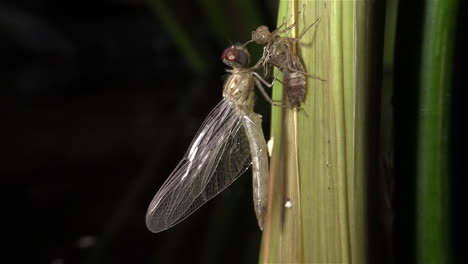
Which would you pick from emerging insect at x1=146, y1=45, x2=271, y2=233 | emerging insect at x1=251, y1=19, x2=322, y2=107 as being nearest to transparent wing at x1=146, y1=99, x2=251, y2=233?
emerging insect at x1=146, y1=45, x2=271, y2=233

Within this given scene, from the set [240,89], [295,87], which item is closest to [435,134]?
[295,87]

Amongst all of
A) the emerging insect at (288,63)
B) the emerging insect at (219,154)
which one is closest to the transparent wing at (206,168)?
the emerging insect at (219,154)

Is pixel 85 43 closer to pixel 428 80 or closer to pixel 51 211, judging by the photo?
pixel 51 211

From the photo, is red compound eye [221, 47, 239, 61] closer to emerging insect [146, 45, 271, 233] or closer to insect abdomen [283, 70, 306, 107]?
emerging insect [146, 45, 271, 233]

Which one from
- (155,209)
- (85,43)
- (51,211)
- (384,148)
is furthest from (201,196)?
(85,43)

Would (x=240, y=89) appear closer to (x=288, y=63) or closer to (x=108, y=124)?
(x=288, y=63)

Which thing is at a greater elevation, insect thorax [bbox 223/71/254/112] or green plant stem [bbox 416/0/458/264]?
insect thorax [bbox 223/71/254/112]

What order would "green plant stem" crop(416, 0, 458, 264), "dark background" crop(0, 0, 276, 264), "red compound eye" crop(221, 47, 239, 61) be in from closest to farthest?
"green plant stem" crop(416, 0, 458, 264), "red compound eye" crop(221, 47, 239, 61), "dark background" crop(0, 0, 276, 264)
